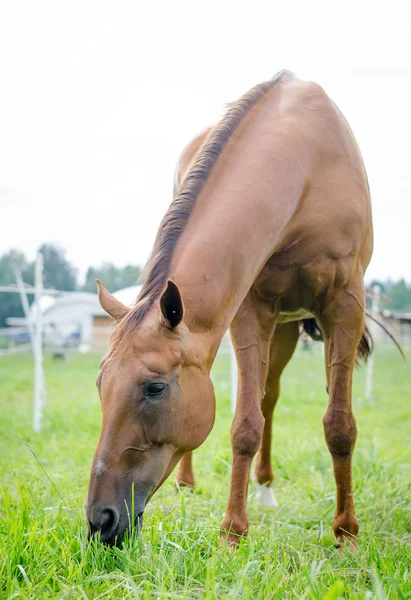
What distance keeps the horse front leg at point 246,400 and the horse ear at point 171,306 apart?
3.01 feet

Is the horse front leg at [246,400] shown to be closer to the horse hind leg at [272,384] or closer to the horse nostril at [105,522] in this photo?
the horse nostril at [105,522]

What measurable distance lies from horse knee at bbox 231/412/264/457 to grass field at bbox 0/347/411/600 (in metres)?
0.38

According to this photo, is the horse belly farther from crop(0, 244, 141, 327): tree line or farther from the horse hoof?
crop(0, 244, 141, 327): tree line

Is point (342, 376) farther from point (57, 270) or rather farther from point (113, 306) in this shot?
point (57, 270)

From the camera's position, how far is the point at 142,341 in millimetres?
2225

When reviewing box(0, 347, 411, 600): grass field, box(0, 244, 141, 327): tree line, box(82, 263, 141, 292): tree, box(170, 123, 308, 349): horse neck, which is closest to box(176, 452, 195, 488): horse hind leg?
box(0, 347, 411, 600): grass field

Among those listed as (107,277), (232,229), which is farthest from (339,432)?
(107,277)

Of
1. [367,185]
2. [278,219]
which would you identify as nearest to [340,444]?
[278,219]

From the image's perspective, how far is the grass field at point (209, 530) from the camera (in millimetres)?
1969

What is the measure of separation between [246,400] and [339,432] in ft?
1.81

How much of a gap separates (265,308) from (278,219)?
23.3 inches

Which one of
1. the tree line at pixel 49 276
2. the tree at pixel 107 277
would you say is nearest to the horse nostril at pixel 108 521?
the tree line at pixel 49 276

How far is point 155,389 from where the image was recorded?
7.25 feet

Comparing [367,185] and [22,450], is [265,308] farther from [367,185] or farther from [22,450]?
[22,450]
